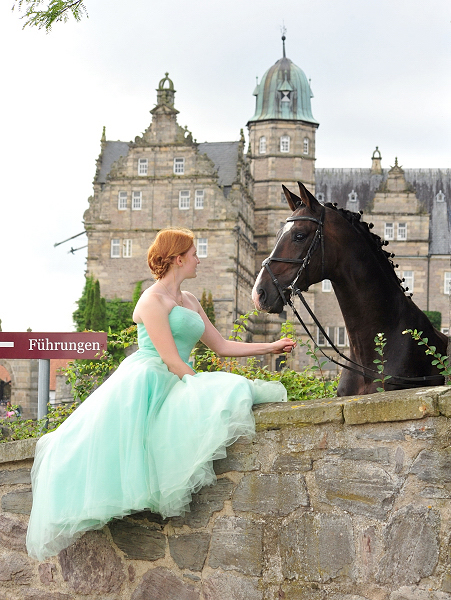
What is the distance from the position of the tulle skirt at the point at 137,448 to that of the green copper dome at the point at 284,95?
5355cm

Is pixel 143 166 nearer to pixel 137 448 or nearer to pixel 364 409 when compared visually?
pixel 137 448

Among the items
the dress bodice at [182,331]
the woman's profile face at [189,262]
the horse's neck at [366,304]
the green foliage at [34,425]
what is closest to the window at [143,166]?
the green foliage at [34,425]

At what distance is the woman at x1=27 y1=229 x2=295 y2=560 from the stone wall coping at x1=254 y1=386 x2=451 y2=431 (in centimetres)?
12

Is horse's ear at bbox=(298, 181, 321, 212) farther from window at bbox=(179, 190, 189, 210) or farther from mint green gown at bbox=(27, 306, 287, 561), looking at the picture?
window at bbox=(179, 190, 189, 210)

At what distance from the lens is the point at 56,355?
20.2 feet

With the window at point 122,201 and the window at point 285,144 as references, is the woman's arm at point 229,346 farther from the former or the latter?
the window at point 285,144

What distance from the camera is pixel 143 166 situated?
48625 mm

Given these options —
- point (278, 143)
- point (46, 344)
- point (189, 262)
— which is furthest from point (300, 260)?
point (278, 143)

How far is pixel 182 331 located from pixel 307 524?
1186mm

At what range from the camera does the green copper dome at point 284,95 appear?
56.5 meters

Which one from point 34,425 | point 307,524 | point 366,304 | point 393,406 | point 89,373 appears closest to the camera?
point 393,406

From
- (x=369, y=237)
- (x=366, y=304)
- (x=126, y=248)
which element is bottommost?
(x=366, y=304)

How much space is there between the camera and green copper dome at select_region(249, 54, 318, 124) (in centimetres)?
5650

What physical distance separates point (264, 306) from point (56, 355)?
5.99 ft
